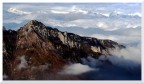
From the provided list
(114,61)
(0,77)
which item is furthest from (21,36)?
(114,61)

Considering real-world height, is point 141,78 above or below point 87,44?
below

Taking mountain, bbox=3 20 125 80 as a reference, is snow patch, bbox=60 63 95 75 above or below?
below

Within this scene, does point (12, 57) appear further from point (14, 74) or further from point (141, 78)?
point (141, 78)

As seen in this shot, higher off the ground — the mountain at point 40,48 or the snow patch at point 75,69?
the mountain at point 40,48

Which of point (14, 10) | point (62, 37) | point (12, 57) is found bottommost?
point (12, 57)

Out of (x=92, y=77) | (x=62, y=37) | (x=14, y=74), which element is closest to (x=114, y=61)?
(x=92, y=77)

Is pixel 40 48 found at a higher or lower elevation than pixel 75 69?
higher

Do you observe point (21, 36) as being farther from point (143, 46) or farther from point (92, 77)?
point (143, 46)
